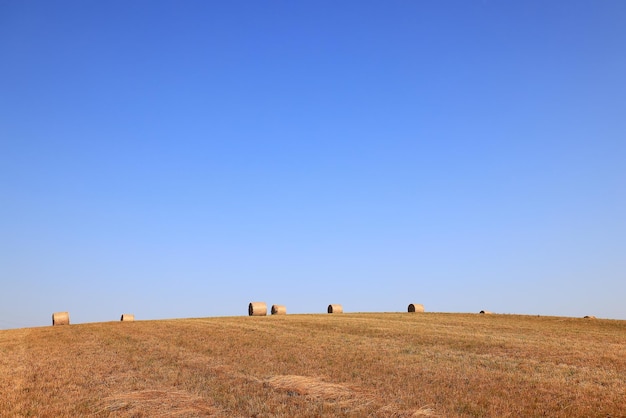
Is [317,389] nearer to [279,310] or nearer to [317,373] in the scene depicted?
[317,373]

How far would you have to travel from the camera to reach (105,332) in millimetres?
31391

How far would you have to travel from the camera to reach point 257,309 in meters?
46.5

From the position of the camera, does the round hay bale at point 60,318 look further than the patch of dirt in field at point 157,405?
Yes

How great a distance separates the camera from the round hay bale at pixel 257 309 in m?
46.3

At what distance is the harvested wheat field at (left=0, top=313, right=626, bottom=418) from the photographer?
1242 cm

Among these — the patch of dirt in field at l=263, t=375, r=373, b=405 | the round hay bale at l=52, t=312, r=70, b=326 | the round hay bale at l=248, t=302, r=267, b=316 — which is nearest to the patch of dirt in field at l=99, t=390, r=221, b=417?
the patch of dirt in field at l=263, t=375, r=373, b=405

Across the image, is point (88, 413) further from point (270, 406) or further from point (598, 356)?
point (598, 356)

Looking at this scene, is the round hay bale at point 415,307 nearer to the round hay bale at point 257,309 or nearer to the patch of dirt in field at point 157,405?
the round hay bale at point 257,309

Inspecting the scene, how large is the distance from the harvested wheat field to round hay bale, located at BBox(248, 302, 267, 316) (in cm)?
1660

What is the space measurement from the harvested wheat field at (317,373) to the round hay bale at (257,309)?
1660 centimetres

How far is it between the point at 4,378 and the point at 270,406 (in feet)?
34.5

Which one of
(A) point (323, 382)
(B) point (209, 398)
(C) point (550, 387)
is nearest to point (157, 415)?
(B) point (209, 398)

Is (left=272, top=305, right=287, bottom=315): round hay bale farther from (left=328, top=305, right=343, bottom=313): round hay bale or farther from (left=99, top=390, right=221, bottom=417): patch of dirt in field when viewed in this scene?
(left=99, top=390, right=221, bottom=417): patch of dirt in field

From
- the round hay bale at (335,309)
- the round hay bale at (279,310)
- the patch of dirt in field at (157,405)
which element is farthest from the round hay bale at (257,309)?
the patch of dirt in field at (157,405)
